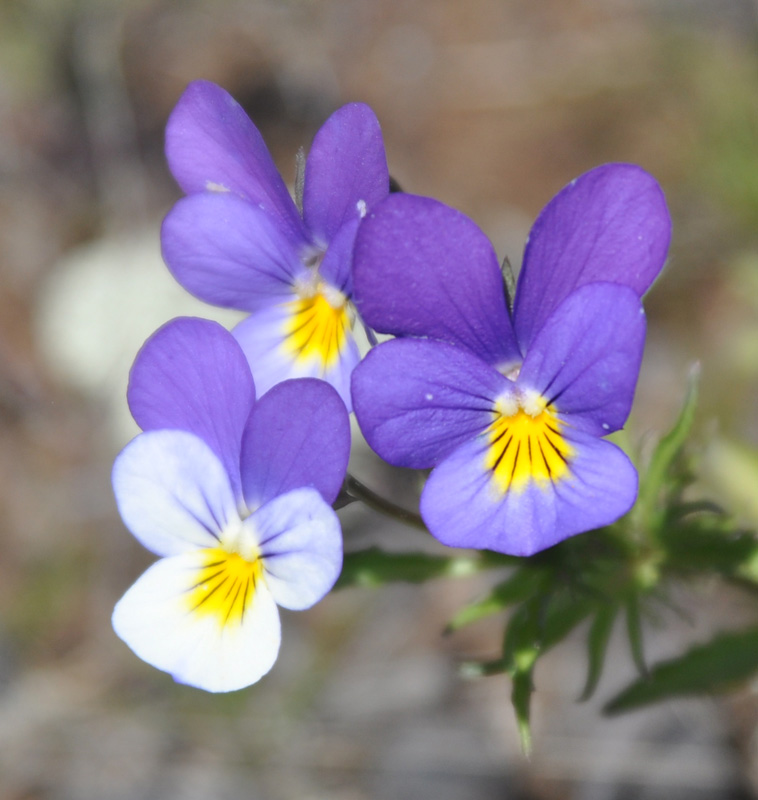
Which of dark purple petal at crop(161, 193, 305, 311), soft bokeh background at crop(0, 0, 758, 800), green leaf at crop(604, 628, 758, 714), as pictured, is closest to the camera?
dark purple petal at crop(161, 193, 305, 311)

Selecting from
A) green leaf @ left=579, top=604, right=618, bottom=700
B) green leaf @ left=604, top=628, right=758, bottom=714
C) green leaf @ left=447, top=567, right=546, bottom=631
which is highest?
green leaf @ left=447, top=567, right=546, bottom=631

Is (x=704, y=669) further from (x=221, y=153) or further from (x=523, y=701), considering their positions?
(x=221, y=153)

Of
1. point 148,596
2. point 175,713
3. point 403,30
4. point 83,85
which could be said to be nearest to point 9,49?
point 83,85

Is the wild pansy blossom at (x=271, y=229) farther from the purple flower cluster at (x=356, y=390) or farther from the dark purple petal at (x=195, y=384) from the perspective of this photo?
the dark purple petal at (x=195, y=384)


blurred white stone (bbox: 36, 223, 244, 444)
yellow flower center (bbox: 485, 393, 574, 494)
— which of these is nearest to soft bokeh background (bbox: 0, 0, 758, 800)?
blurred white stone (bbox: 36, 223, 244, 444)

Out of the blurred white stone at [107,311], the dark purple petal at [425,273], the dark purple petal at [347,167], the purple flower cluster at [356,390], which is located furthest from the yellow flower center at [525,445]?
the blurred white stone at [107,311]

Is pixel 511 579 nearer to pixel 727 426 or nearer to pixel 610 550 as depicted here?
pixel 610 550

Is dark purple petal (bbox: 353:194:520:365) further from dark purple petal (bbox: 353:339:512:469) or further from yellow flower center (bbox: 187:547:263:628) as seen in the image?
yellow flower center (bbox: 187:547:263:628)
